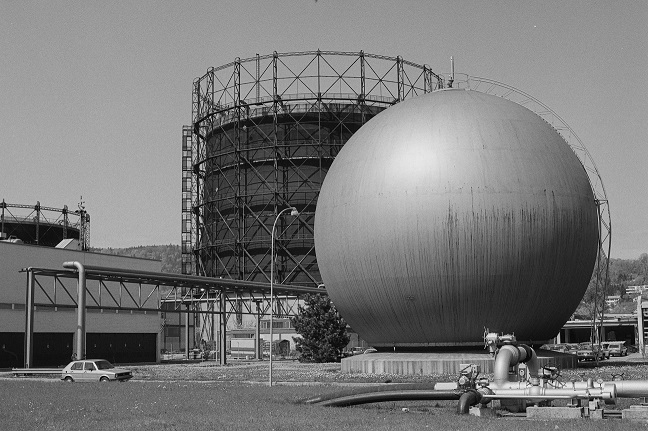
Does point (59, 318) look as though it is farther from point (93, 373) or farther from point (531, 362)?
point (531, 362)

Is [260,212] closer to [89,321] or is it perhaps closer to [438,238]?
[89,321]

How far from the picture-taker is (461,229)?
36000 mm

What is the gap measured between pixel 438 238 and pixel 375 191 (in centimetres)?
352

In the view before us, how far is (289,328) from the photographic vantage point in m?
97.6

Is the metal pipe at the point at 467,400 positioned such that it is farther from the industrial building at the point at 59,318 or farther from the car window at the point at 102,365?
the industrial building at the point at 59,318

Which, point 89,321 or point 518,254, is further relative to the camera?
point 89,321

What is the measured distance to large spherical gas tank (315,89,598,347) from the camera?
36031 mm

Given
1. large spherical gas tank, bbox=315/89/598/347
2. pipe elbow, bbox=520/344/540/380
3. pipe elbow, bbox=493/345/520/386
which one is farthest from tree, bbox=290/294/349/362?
pipe elbow, bbox=493/345/520/386

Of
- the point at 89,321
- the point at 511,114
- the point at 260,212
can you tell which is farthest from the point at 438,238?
the point at 260,212

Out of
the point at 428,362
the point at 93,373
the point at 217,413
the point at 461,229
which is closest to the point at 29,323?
the point at 93,373

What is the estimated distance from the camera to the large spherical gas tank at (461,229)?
36.0 metres

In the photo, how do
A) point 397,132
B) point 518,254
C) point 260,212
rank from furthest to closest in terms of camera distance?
point 260,212 < point 397,132 < point 518,254

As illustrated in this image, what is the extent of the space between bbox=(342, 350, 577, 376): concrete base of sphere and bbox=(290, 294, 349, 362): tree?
20.0 m

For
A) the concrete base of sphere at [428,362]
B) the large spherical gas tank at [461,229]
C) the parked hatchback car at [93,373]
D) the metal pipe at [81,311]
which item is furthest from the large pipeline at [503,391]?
the metal pipe at [81,311]
